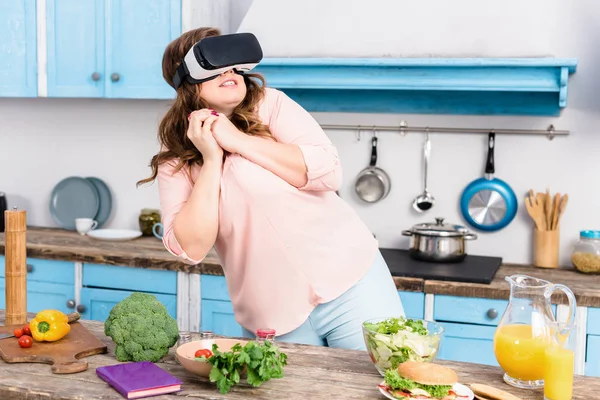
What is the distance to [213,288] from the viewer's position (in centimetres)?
329

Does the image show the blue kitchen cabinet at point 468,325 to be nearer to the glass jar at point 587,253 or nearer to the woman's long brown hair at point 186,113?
the glass jar at point 587,253

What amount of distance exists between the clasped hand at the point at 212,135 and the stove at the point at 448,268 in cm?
133

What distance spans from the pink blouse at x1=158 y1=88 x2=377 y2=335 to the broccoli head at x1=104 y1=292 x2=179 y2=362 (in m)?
0.21

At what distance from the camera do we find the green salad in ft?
5.35

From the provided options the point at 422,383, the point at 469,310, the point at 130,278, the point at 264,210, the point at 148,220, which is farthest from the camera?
the point at 148,220

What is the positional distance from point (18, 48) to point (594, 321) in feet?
9.26

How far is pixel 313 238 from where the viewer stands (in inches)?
79.0

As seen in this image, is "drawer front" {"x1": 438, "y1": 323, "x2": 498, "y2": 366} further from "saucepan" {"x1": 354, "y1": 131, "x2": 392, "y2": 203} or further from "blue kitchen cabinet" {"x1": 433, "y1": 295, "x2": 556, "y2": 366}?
"saucepan" {"x1": 354, "y1": 131, "x2": 392, "y2": 203}

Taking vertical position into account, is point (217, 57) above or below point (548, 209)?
above

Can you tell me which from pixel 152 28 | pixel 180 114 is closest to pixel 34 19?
pixel 152 28

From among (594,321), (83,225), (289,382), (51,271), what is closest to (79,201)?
(83,225)

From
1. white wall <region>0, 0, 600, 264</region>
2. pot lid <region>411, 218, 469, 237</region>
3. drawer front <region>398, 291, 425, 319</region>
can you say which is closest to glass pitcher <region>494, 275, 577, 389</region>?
drawer front <region>398, 291, 425, 319</region>

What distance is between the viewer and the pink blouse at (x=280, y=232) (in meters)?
1.95

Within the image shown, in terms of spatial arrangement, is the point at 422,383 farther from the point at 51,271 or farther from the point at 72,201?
the point at 72,201
